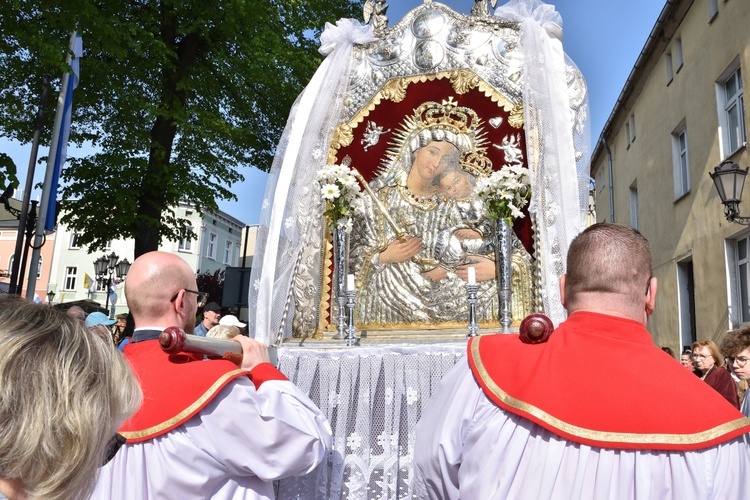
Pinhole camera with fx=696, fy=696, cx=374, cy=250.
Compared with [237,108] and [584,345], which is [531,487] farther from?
[237,108]

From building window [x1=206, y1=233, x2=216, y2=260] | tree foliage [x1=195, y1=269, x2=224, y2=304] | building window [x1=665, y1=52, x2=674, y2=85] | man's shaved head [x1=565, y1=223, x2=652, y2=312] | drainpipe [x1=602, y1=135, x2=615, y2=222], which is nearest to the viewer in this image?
man's shaved head [x1=565, y1=223, x2=652, y2=312]

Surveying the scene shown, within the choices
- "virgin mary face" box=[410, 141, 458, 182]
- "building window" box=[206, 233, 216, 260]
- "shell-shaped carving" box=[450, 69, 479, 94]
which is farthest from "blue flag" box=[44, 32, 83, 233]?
"building window" box=[206, 233, 216, 260]

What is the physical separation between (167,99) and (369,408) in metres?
7.76

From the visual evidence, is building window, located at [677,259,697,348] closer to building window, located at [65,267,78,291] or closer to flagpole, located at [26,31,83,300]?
flagpole, located at [26,31,83,300]

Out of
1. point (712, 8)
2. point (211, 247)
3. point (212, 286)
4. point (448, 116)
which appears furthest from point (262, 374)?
point (211, 247)

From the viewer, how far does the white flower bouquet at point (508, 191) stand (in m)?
5.41

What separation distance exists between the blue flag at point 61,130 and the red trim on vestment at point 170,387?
194 inches

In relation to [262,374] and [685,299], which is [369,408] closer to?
[262,374]

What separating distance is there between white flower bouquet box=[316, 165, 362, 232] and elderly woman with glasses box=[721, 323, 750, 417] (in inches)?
120

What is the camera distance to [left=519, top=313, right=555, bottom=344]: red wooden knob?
85.0 inches

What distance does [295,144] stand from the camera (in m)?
5.89

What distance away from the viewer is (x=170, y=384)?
2320 mm

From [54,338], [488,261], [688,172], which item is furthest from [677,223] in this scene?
[54,338]

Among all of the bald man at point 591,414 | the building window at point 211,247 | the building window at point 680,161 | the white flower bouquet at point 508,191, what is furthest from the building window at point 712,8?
the building window at point 211,247
